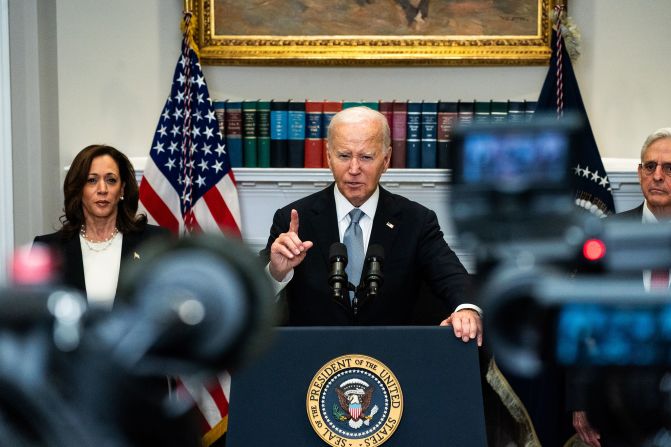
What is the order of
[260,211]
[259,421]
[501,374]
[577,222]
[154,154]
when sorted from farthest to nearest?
A: [260,211] < [154,154] < [501,374] < [259,421] < [577,222]

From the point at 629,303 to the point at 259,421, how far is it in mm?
1674

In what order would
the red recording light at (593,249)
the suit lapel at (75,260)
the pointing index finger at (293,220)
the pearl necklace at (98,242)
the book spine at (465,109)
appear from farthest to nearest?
the book spine at (465,109), the pearl necklace at (98,242), the suit lapel at (75,260), the pointing index finger at (293,220), the red recording light at (593,249)

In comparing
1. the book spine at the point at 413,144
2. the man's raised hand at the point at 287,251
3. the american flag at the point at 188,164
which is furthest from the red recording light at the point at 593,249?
the book spine at the point at 413,144

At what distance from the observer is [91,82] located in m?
5.14

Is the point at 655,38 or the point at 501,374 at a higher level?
the point at 655,38

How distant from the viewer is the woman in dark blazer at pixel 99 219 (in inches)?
132

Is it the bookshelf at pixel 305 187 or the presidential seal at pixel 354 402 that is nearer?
the presidential seal at pixel 354 402

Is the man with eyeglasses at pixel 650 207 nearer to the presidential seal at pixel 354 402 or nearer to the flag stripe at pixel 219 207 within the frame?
the presidential seal at pixel 354 402

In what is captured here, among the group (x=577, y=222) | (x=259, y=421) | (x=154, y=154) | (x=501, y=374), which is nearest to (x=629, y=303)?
(x=577, y=222)

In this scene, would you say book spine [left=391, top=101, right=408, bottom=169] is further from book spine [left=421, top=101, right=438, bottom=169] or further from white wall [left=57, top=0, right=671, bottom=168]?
white wall [left=57, top=0, right=671, bottom=168]

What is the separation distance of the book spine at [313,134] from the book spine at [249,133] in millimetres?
292

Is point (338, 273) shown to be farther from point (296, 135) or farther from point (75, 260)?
point (296, 135)

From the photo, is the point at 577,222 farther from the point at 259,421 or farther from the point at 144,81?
the point at 144,81

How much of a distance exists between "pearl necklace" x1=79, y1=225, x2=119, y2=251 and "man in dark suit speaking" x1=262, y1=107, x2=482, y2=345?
32.3 inches
